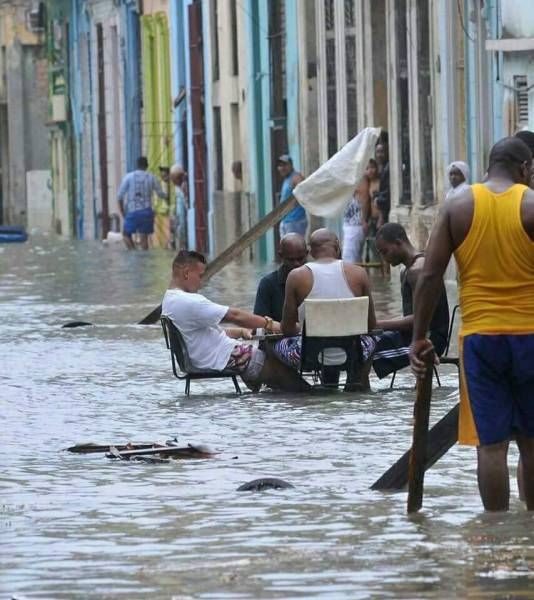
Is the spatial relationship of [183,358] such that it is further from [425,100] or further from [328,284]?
[425,100]

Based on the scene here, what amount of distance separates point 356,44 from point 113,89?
2170cm

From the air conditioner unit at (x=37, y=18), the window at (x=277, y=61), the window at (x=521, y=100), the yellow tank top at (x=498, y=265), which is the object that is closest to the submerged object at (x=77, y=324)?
the window at (x=521, y=100)

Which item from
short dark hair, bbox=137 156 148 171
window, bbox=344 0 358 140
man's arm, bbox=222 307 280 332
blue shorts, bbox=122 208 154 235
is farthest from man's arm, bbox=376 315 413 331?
blue shorts, bbox=122 208 154 235

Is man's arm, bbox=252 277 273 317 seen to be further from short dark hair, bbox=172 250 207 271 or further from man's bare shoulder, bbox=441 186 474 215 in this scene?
man's bare shoulder, bbox=441 186 474 215

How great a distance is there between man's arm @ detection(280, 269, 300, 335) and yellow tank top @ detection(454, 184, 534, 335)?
6.05 m

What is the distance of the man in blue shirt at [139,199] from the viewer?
46562 millimetres

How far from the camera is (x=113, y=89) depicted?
55469mm

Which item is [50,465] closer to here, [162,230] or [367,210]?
[367,210]

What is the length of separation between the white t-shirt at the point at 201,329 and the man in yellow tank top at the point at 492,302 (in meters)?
6.12

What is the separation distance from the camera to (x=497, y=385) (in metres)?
9.23

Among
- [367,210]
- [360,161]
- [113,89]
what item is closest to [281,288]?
[360,161]

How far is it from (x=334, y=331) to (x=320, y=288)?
1.30ft

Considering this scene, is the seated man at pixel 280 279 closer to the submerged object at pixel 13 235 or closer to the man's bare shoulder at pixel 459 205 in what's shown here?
the man's bare shoulder at pixel 459 205

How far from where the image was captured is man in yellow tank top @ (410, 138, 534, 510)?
910cm
